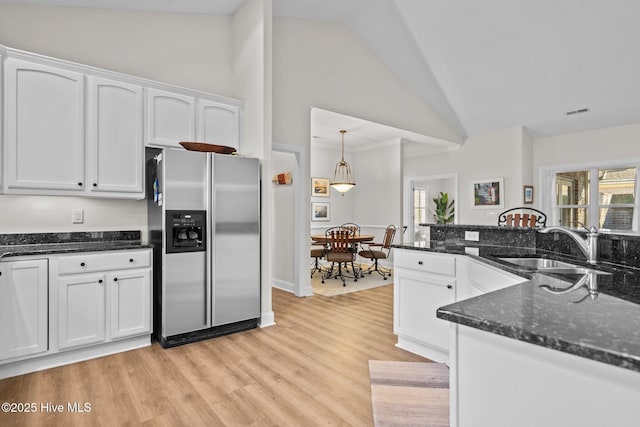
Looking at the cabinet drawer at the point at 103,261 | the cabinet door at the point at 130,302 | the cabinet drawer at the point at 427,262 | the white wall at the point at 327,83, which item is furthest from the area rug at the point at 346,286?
the cabinet drawer at the point at 103,261

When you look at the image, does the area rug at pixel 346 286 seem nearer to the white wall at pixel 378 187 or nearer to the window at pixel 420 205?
the white wall at pixel 378 187

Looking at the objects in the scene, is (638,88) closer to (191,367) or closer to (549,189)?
(549,189)

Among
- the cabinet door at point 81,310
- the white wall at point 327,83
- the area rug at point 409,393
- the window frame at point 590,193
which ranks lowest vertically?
the area rug at point 409,393

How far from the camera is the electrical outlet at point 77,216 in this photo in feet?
10.0

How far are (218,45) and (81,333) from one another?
10.7 feet

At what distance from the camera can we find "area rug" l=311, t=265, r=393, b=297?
5.05 m

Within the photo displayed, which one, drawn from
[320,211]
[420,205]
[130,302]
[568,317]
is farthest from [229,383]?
[420,205]

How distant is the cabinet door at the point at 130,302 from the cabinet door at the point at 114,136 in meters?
0.76

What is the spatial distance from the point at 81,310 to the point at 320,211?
17.6 ft

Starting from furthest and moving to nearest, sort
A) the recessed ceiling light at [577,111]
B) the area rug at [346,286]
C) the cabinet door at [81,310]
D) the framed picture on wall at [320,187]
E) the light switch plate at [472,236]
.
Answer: the framed picture on wall at [320,187]
the area rug at [346,286]
the recessed ceiling light at [577,111]
the light switch plate at [472,236]
the cabinet door at [81,310]

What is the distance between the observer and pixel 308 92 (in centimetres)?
475

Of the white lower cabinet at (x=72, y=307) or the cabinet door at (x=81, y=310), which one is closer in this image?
the white lower cabinet at (x=72, y=307)

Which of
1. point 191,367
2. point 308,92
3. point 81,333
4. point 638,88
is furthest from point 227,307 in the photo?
point 638,88

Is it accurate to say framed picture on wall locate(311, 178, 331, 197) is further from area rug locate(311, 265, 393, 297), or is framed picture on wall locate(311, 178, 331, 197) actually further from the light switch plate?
the light switch plate
